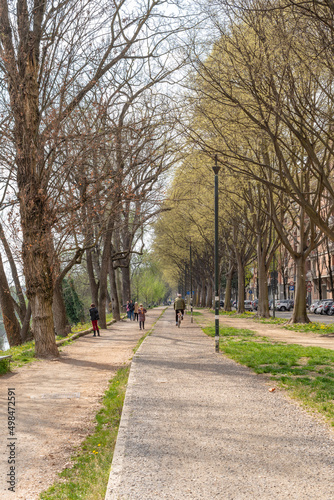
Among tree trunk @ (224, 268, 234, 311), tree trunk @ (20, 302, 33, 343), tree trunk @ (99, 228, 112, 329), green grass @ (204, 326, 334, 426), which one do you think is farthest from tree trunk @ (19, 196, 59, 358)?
tree trunk @ (224, 268, 234, 311)

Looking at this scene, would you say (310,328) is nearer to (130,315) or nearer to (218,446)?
(218,446)

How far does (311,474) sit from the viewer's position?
4.57 m

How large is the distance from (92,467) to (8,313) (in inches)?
661

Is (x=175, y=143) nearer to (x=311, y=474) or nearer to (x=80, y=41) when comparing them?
(x=80, y=41)

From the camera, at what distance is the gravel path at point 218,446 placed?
14.0ft

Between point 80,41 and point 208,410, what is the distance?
1109 cm

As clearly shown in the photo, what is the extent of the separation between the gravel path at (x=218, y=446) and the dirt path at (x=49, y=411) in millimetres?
717

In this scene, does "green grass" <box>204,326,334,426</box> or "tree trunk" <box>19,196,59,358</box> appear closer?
"green grass" <box>204,326,334,426</box>

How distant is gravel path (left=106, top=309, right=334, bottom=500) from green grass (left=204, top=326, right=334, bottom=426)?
1.13ft

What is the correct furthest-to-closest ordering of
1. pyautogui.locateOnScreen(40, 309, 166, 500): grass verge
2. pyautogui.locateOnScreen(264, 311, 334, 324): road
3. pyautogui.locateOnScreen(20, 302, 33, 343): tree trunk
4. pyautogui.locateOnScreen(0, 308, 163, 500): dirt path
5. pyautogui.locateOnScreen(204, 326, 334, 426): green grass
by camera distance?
pyautogui.locateOnScreen(264, 311, 334, 324): road < pyautogui.locateOnScreen(20, 302, 33, 343): tree trunk < pyautogui.locateOnScreen(204, 326, 334, 426): green grass < pyautogui.locateOnScreen(0, 308, 163, 500): dirt path < pyautogui.locateOnScreen(40, 309, 166, 500): grass verge

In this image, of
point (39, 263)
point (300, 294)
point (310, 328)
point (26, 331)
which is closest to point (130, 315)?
point (26, 331)

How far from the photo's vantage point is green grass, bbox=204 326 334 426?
25.7 feet

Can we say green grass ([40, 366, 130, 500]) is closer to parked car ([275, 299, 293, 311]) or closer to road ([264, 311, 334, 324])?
road ([264, 311, 334, 324])

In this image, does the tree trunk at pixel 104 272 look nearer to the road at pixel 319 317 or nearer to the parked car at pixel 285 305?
the road at pixel 319 317
